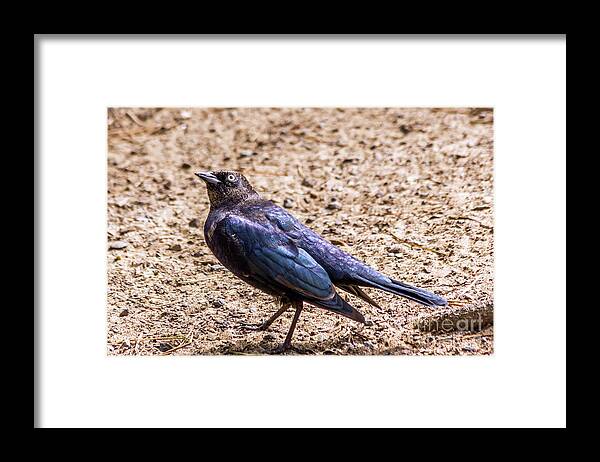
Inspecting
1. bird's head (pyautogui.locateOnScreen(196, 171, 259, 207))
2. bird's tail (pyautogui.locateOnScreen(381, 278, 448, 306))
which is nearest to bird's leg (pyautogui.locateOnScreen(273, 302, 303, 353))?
bird's tail (pyautogui.locateOnScreen(381, 278, 448, 306))

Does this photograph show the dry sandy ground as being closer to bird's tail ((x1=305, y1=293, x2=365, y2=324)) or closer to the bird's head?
bird's tail ((x1=305, y1=293, x2=365, y2=324))

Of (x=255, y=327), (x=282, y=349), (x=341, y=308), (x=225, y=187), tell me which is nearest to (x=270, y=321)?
(x=255, y=327)

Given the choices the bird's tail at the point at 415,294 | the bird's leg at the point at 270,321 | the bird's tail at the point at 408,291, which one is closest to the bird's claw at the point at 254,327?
the bird's leg at the point at 270,321

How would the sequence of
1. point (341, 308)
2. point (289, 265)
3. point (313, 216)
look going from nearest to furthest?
point (341, 308), point (289, 265), point (313, 216)

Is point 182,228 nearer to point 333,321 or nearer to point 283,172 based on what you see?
point 283,172

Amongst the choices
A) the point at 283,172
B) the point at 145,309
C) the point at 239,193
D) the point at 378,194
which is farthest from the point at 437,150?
the point at 145,309

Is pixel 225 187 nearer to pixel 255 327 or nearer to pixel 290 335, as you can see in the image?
pixel 255 327
